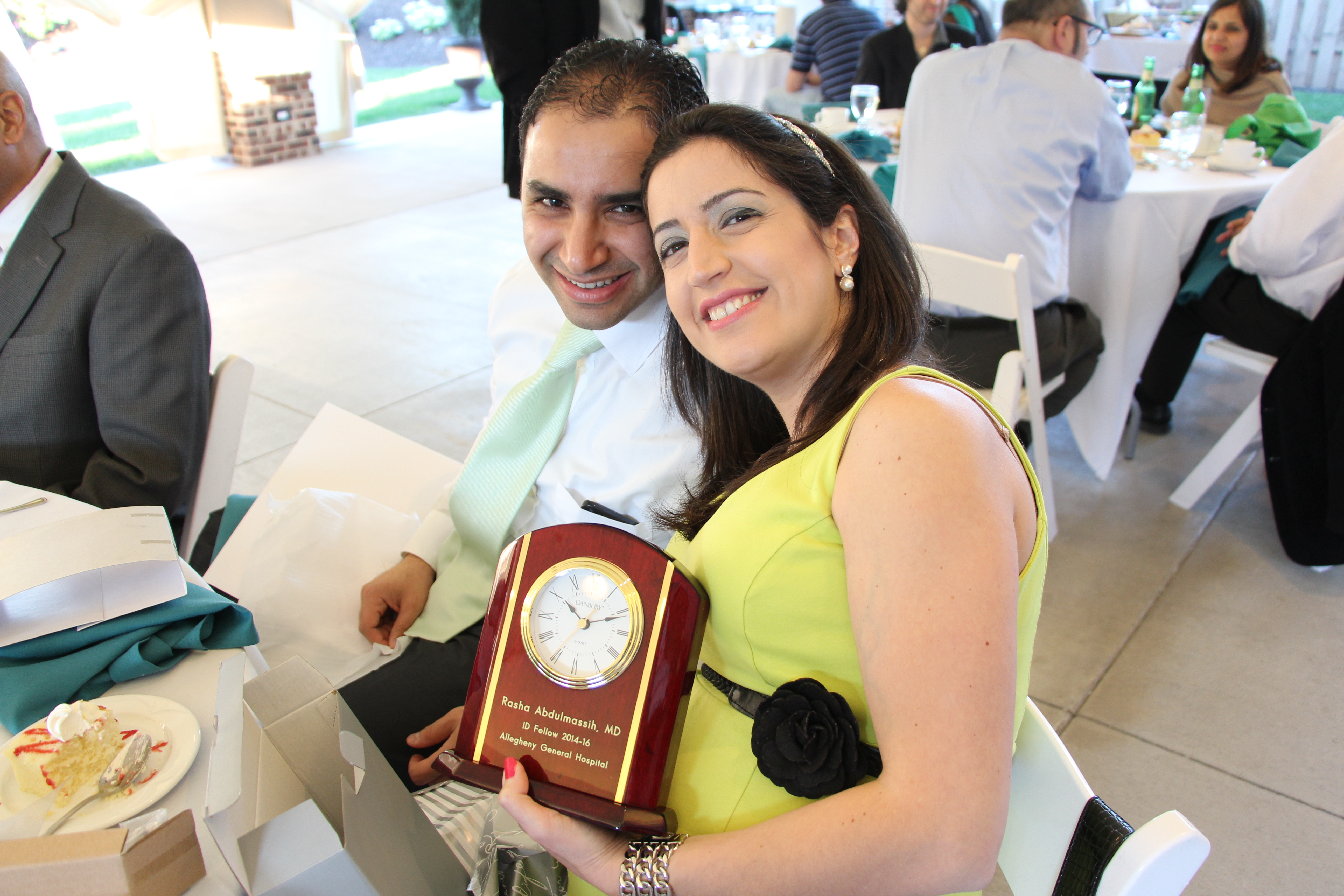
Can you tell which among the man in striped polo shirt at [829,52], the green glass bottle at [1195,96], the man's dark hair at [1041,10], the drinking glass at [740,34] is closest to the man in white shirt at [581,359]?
the man's dark hair at [1041,10]

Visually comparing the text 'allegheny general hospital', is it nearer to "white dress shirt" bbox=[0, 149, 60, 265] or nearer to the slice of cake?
the slice of cake

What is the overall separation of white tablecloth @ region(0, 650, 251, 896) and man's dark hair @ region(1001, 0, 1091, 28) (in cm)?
264

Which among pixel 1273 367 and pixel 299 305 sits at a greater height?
pixel 1273 367

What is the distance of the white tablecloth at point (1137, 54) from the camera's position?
20.4 feet

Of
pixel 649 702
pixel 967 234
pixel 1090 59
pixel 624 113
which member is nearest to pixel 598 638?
pixel 649 702

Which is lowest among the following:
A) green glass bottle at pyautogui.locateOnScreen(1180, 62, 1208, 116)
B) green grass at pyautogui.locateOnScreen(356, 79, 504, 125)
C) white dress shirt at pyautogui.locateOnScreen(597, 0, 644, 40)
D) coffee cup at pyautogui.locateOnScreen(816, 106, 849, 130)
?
green grass at pyautogui.locateOnScreen(356, 79, 504, 125)

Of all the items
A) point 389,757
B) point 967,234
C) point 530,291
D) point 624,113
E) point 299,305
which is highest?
point 624,113

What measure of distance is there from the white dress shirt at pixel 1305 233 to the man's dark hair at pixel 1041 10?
746 mm

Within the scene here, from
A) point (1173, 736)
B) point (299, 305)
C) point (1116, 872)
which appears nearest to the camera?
point (1116, 872)

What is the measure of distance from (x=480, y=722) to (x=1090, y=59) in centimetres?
744

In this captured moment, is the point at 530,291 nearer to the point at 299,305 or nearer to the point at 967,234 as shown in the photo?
the point at 967,234

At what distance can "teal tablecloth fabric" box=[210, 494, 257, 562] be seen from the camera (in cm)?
159

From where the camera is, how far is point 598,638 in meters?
0.86

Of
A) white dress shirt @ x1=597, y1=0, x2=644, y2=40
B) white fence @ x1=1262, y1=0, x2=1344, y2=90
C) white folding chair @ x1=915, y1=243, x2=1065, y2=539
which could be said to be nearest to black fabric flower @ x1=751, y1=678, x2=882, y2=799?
white folding chair @ x1=915, y1=243, x2=1065, y2=539
